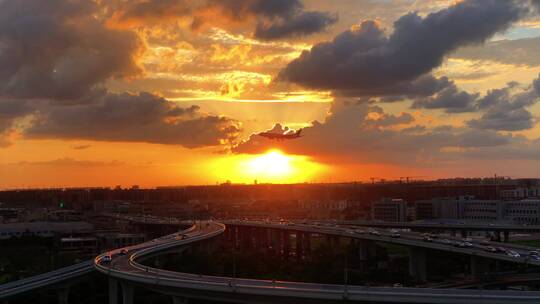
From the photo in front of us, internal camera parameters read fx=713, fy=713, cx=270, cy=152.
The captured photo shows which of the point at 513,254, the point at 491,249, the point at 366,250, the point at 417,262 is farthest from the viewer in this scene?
the point at 366,250

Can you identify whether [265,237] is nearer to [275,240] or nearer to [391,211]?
[275,240]

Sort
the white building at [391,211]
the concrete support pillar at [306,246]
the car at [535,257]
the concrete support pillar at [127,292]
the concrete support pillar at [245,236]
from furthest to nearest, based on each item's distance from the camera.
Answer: the white building at [391,211] < the concrete support pillar at [245,236] < the concrete support pillar at [306,246] < the car at [535,257] < the concrete support pillar at [127,292]

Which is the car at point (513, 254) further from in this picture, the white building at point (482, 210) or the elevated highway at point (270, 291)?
the white building at point (482, 210)

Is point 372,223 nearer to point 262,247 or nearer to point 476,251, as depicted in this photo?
point 262,247


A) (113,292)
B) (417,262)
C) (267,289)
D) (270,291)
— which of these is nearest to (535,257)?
(417,262)

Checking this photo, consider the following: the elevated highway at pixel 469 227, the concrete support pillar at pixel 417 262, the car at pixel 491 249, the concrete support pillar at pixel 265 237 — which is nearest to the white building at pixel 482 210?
the elevated highway at pixel 469 227

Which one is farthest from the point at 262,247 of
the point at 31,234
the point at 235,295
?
the point at 235,295

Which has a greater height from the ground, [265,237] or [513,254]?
[513,254]

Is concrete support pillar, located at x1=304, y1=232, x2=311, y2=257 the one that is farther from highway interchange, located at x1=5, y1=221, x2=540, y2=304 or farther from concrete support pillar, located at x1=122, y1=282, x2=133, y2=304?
concrete support pillar, located at x1=122, y1=282, x2=133, y2=304
